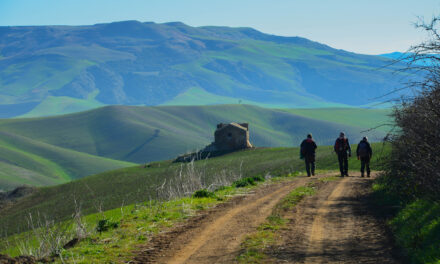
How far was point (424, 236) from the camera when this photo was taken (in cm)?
1150

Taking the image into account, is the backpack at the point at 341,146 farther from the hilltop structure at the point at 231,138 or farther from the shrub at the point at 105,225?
the hilltop structure at the point at 231,138

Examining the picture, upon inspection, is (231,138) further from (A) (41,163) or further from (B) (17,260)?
(A) (41,163)

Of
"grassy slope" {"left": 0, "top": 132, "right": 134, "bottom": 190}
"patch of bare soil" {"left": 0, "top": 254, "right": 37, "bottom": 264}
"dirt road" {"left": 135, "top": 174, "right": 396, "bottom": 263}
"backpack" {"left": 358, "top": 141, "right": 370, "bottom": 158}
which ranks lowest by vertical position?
"grassy slope" {"left": 0, "top": 132, "right": 134, "bottom": 190}

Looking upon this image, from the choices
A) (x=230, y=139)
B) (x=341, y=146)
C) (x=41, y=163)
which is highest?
(x=230, y=139)

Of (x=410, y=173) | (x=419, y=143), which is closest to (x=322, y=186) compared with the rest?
(x=410, y=173)

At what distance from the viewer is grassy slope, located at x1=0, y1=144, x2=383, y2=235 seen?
5303cm

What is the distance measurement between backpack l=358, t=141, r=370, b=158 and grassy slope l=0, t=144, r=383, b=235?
18.5 m

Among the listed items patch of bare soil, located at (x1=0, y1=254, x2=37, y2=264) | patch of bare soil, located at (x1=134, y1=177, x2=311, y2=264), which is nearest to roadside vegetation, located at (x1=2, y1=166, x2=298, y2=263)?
patch of bare soil, located at (x1=0, y1=254, x2=37, y2=264)

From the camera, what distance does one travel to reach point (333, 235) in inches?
497

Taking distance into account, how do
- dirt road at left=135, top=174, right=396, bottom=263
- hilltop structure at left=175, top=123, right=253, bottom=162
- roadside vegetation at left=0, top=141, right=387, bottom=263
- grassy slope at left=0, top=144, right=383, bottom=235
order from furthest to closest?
hilltop structure at left=175, top=123, right=253, bottom=162 → grassy slope at left=0, top=144, right=383, bottom=235 → roadside vegetation at left=0, top=141, right=387, bottom=263 → dirt road at left=135, top=174, right=396, bottom=263

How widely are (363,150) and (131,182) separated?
1715 inches

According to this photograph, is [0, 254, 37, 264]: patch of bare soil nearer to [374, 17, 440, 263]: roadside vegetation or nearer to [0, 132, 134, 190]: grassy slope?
[374, 17, 440, 263]: roadside vegetation

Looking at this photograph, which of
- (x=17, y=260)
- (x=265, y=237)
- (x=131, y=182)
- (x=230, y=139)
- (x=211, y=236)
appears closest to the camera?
(x=17, y=260)

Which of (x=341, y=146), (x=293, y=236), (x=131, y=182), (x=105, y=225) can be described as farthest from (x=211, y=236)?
(x=131, y=182)
